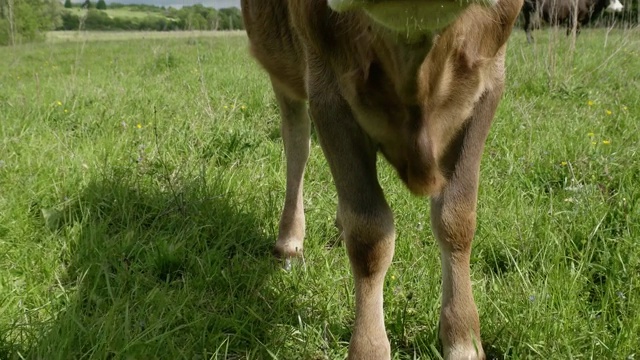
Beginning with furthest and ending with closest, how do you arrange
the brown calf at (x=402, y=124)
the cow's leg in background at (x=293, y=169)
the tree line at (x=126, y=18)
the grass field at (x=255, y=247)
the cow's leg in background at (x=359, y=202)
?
1. the tree line at (x=126, y=18)
2. the cow's leg in background at (x=293, y=169)
3. the grass field at (x=255, y=247)
4. the cow's leg in background at (x=359, y=202)
5. the brown calf at (x=402, y=124)

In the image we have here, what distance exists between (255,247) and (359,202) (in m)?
1.10

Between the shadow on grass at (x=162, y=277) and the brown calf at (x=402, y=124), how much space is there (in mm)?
510

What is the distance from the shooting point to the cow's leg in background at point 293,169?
2878 millimetres

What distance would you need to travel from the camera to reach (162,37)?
52.1 feet

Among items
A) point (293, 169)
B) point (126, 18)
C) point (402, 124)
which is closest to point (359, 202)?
point (402, 124)

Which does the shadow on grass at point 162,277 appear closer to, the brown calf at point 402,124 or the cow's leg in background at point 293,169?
the cow's leg in background at point 293,169

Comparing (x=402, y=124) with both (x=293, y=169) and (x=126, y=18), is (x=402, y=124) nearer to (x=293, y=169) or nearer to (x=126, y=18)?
(x=293, y=169)

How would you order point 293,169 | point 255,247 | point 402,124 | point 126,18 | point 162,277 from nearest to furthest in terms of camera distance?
1. point 402,124
2. point 162,277
3. point 255,247
4. point 293,169
5. point 126,18

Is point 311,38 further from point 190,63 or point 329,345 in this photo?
point 190,63

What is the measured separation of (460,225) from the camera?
6.64ft

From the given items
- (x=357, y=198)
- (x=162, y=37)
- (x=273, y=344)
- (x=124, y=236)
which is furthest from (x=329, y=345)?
(x=162, y=37)

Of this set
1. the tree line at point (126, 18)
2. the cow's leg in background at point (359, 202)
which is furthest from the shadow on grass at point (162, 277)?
the tree line at point (126, 18)

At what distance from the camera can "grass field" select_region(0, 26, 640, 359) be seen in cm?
202

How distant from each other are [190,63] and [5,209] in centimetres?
637
